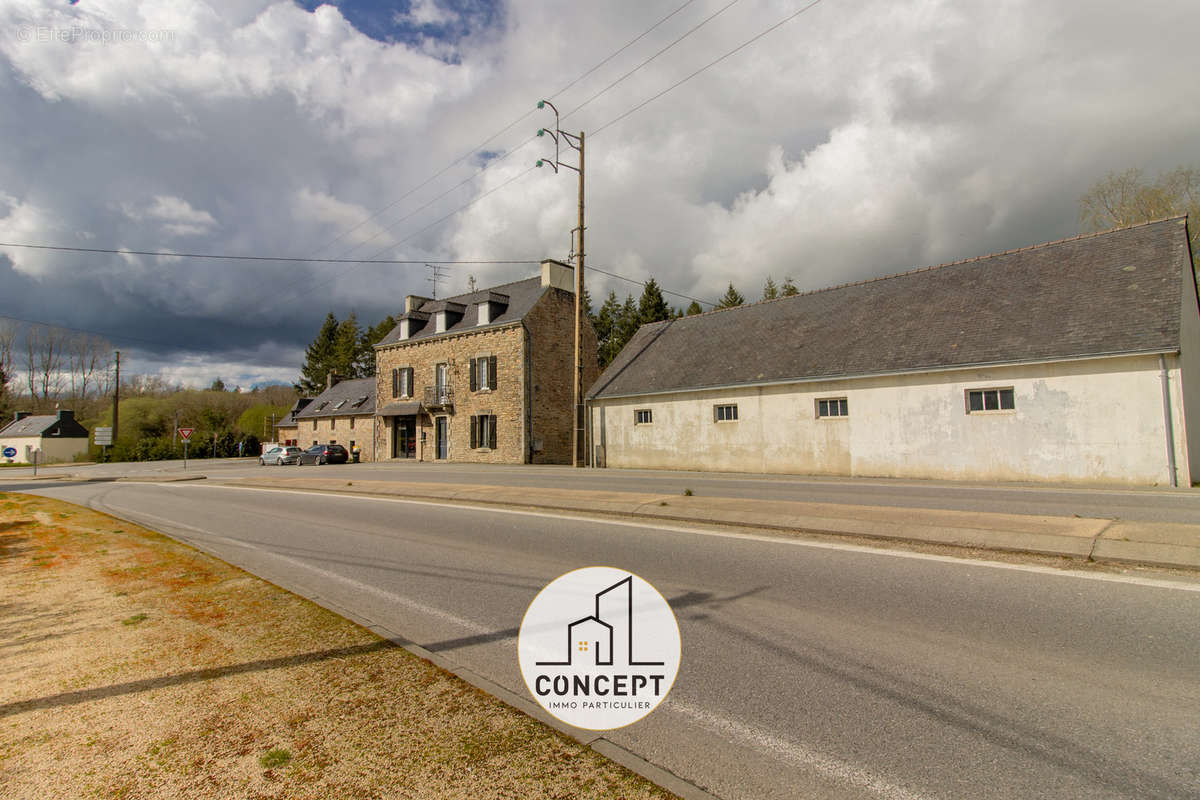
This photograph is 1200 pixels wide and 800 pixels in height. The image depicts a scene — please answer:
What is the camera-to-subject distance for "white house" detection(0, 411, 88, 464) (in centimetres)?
6022

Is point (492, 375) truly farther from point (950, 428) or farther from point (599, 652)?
point (599, 652)

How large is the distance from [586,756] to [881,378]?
62.5 feet

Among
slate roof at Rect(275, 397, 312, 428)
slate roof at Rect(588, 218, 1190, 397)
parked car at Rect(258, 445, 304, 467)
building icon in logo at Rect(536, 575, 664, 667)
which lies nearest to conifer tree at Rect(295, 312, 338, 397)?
slate roof at Rect(275, 397, 312, 428)

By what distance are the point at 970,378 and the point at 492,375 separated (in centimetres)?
2460

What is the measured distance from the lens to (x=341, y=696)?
371cm

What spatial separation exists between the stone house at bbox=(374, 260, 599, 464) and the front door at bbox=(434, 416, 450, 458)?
0.21 feet

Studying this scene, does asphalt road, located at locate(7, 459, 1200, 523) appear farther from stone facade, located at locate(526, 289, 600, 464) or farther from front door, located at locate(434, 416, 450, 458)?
front door, located at locate(434, 416, 450, 458)

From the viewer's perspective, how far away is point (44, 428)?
2416 inches

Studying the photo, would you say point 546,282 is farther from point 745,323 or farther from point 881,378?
point 881,378

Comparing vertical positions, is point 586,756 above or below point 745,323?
below

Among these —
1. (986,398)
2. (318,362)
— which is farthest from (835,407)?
(318,362)

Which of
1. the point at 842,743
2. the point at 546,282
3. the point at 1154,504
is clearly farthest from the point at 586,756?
the point at 546,282

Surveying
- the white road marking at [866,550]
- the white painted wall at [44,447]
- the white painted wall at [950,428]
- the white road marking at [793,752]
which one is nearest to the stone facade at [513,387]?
the white painted wall at [950,428]

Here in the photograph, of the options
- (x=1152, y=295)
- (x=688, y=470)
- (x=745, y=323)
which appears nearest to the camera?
(x=1152, y=295)
